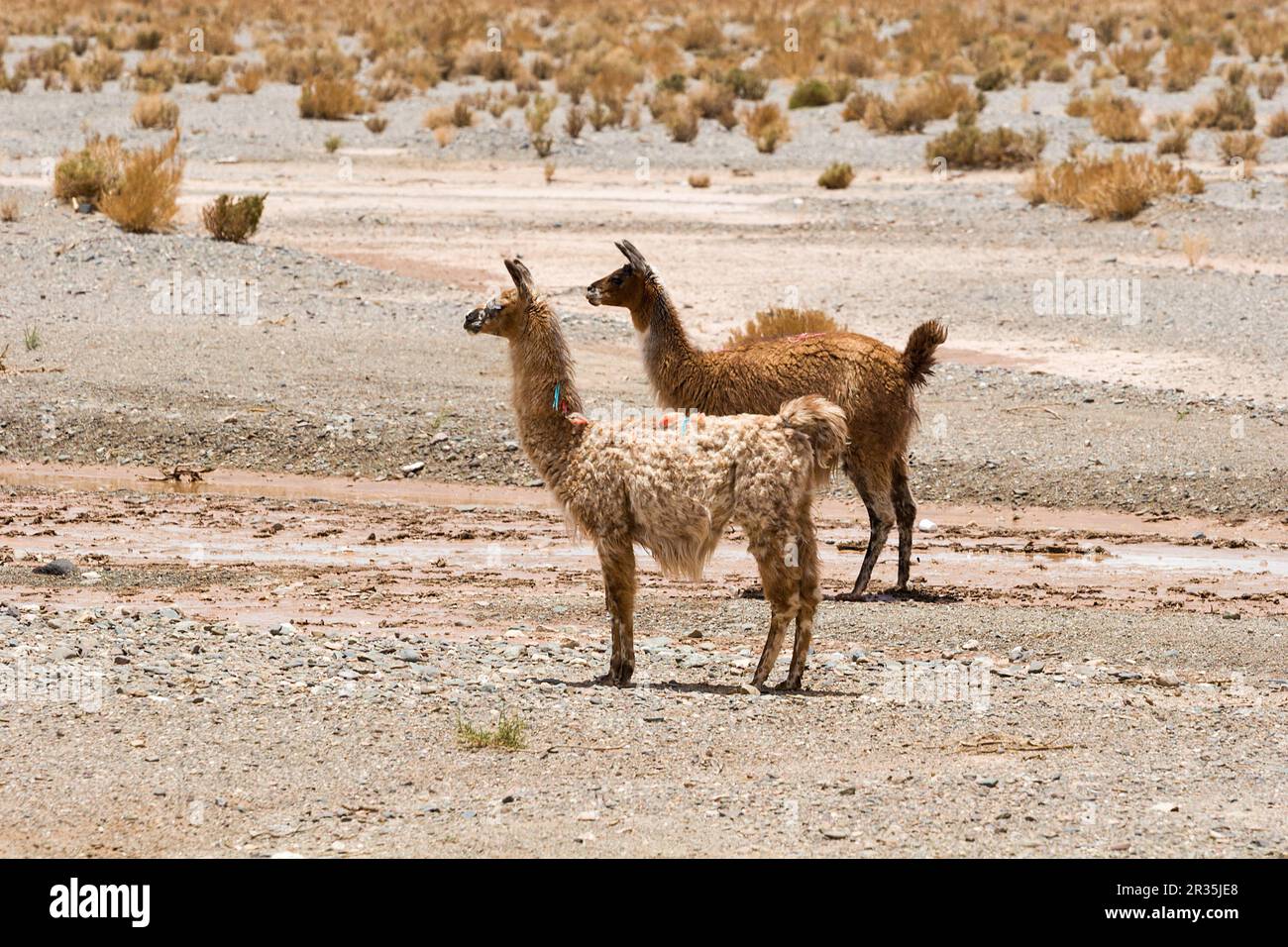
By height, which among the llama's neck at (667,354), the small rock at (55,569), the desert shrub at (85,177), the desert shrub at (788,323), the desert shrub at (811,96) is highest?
the desert shrub at (811,96)

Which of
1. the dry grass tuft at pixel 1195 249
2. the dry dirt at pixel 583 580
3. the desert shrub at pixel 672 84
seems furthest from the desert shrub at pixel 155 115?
the dry grass tuft at pixel 1195 249

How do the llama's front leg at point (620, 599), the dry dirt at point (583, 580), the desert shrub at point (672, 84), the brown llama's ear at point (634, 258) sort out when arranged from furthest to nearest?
1. the desert shrub at point (672, 84)
2. the brown llama's ear at point (634, 258)
3. the llama's front leg at point (620, 599)
4. the dry dirt at point (583, 580)

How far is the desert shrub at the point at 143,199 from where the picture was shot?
22.7 m

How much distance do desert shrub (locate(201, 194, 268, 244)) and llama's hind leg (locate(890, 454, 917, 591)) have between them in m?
12.5

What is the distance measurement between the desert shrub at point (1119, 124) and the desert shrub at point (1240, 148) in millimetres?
1700

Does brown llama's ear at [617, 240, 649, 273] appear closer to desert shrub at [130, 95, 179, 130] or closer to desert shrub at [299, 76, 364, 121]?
desert shrub at [130, 95, 179, 130]

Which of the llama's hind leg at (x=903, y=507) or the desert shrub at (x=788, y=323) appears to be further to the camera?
the desert shrub at (x=788, y=323)

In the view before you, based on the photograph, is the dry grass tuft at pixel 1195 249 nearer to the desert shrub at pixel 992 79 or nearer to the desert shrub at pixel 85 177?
the desert shrub at pixel 85 177

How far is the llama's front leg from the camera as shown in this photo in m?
8.52

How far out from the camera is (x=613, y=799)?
715 centimetres

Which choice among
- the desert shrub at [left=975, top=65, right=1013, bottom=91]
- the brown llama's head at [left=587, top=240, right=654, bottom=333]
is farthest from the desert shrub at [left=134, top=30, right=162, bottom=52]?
the brown llama's head at [left=587, top=240, right=654, bottom=333]

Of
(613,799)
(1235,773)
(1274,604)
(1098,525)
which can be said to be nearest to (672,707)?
(613,799)

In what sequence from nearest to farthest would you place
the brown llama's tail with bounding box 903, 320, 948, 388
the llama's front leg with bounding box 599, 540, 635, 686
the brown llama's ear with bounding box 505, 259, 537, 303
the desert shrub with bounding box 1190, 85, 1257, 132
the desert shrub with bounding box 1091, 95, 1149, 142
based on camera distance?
the llama's front leg with bounding box 599, 540, 635, 686 → the brown llama's ear with bounding box 505, 259, 537, 303 → the brown llama's tail with bounding box 903, 320, 948, 388 → the desert shrub with bounding box 1091, 95, 1149, 142 → the desert shrub with bounding box 1190, 85, 1257, 132

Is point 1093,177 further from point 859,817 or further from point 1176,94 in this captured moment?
point 859,817
